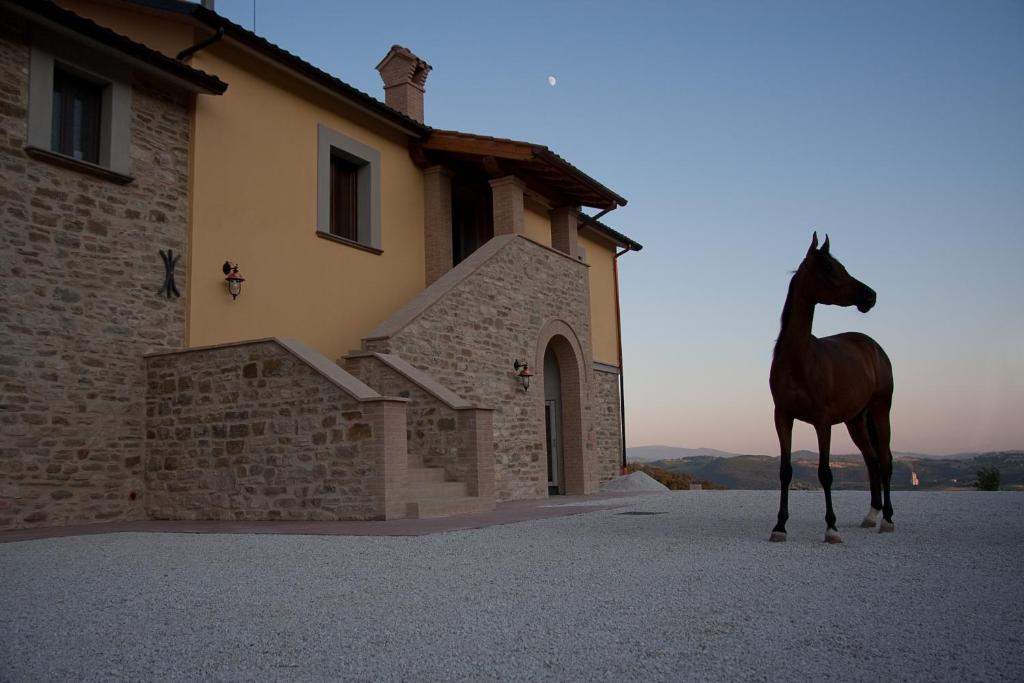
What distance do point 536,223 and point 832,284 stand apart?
12.0 meters

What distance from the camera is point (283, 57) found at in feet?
37.4

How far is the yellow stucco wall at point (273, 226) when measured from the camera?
10.3m

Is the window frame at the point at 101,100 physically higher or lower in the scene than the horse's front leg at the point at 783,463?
higher

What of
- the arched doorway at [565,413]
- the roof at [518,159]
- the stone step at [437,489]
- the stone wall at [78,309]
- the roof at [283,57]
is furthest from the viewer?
the arched doorway at [565,413]

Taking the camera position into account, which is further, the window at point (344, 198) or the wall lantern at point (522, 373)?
the wall lantern at point (522, 373)

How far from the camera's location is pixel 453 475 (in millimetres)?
9867

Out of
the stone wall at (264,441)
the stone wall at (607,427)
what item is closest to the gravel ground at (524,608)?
the stone wall at (264,441)

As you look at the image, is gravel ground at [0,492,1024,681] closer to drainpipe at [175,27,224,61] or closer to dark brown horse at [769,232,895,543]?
dark brown horse at [769,232,895,543]

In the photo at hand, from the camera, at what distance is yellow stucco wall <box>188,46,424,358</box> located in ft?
33.8

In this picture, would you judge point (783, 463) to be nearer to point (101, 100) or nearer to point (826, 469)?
point (826, 469)

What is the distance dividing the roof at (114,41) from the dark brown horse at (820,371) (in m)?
7.69

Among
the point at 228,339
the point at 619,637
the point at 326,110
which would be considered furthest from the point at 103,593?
the point at 326,110

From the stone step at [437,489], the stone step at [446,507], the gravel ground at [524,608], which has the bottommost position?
the gravel ground at [524,608]

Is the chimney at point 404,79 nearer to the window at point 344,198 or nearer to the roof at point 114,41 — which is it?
the window at point 344,198
